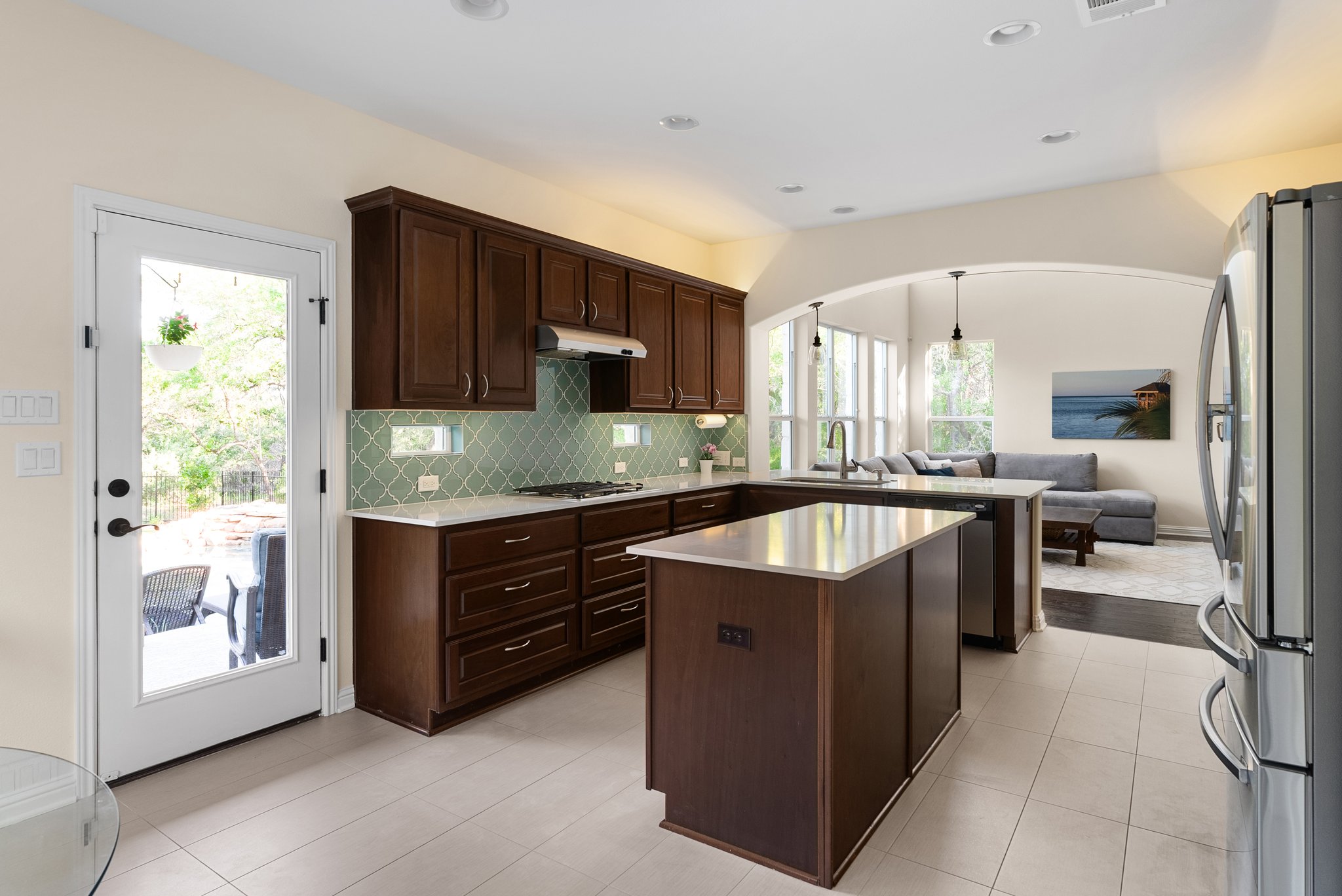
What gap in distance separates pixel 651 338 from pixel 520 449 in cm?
115

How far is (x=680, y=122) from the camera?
3.53m

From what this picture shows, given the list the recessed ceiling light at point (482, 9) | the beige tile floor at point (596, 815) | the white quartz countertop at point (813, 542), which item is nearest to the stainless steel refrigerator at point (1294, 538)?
the beige tile floor at point (596, 815)

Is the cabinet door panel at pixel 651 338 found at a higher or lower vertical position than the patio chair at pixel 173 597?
higher

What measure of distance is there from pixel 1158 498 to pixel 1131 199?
17.1 ft

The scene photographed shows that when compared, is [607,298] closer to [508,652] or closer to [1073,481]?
[508,652]

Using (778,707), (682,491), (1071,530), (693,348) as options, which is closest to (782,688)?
(778,707)

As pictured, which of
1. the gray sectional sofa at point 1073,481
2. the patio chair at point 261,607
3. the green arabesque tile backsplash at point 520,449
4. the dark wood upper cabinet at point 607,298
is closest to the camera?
the patio chair at point 261,607

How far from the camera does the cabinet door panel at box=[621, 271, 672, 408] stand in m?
4.58

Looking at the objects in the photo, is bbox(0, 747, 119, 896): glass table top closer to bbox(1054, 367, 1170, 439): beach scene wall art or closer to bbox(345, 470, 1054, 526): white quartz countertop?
bbox(345, 470, 1054, 526): white quartz countertop

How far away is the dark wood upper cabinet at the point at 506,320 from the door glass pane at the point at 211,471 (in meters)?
0.85

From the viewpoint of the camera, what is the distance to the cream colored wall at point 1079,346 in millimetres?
8156

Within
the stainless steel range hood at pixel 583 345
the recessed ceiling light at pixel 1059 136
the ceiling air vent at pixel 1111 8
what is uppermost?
the recessed ceiling light at pixel 1059 136

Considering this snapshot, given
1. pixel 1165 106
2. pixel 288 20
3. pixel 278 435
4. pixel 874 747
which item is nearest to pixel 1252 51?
pixel 1165 106

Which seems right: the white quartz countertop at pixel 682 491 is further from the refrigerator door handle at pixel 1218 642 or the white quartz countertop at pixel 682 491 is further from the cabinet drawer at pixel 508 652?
the refrigerator door handle at pixel 1218 642
